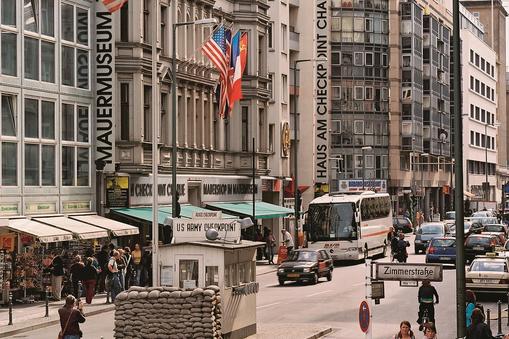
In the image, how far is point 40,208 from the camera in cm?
4172

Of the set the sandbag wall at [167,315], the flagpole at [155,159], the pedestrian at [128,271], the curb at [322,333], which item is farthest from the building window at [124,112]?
the sandbag wall at [167,315]

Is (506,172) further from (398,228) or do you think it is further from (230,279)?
(230,279)

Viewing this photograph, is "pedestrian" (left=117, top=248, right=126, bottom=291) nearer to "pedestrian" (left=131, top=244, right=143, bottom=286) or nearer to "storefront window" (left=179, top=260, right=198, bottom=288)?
"pedestrian" (left=131, top=244, right=143, bottom=286)

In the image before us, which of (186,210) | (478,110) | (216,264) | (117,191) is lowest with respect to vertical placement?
(216,264)

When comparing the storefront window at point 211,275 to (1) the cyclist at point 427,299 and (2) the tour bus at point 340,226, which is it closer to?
(1) the cyclist at point 427,299

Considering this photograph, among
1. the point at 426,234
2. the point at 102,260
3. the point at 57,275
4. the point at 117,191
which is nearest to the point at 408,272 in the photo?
the point at 57,275

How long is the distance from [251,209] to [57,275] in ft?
78.3

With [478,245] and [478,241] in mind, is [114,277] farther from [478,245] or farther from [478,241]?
[478,241]

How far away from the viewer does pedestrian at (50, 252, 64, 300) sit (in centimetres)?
3903

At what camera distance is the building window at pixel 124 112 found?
48562 millimetres

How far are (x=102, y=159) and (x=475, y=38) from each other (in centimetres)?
11208

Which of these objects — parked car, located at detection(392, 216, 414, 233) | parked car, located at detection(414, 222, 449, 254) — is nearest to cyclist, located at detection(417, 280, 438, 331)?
parked car, located at detection(414, 222, 449, 254)

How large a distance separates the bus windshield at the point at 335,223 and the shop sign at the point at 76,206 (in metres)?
18.5

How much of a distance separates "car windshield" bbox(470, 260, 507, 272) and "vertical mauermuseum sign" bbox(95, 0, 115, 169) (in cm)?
1459
